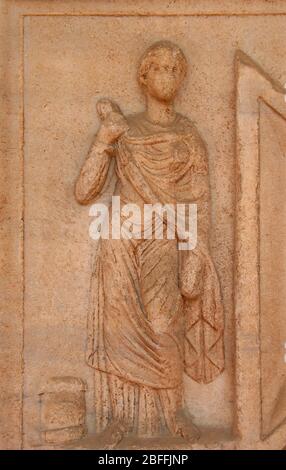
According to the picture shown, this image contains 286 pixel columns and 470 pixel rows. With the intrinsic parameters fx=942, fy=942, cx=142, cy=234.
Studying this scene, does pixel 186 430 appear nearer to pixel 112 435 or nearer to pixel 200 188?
pixel 112 435

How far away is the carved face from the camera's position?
219 inches

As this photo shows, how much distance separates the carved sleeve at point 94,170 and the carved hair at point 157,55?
1.57 ft

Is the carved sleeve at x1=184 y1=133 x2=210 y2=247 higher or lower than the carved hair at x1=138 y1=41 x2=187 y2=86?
lower

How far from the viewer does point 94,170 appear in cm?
559

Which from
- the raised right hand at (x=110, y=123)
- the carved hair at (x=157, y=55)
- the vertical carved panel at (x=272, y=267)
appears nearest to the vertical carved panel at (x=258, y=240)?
the vertical carved panel at (x=272, y=267)

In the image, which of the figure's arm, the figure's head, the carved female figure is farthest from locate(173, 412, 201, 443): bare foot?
the figure's head

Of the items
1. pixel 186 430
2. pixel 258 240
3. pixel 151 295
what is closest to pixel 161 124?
pixel 258 240

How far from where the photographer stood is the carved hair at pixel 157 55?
5566 mm

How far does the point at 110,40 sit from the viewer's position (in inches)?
223

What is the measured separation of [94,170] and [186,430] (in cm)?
164

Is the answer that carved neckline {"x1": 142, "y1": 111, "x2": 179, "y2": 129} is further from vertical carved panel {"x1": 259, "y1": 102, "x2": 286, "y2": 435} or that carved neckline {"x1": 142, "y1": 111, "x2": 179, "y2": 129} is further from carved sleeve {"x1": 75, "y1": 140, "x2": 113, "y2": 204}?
vertical carved panel {"x1": 259, "y1": 102, "x2": 286, "y2": 435}

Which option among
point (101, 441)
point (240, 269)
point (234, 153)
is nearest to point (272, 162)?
point (234, 153)

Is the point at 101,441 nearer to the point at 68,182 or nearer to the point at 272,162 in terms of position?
the point at 68,182

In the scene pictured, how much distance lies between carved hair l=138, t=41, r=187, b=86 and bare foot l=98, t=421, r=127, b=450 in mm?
2061
